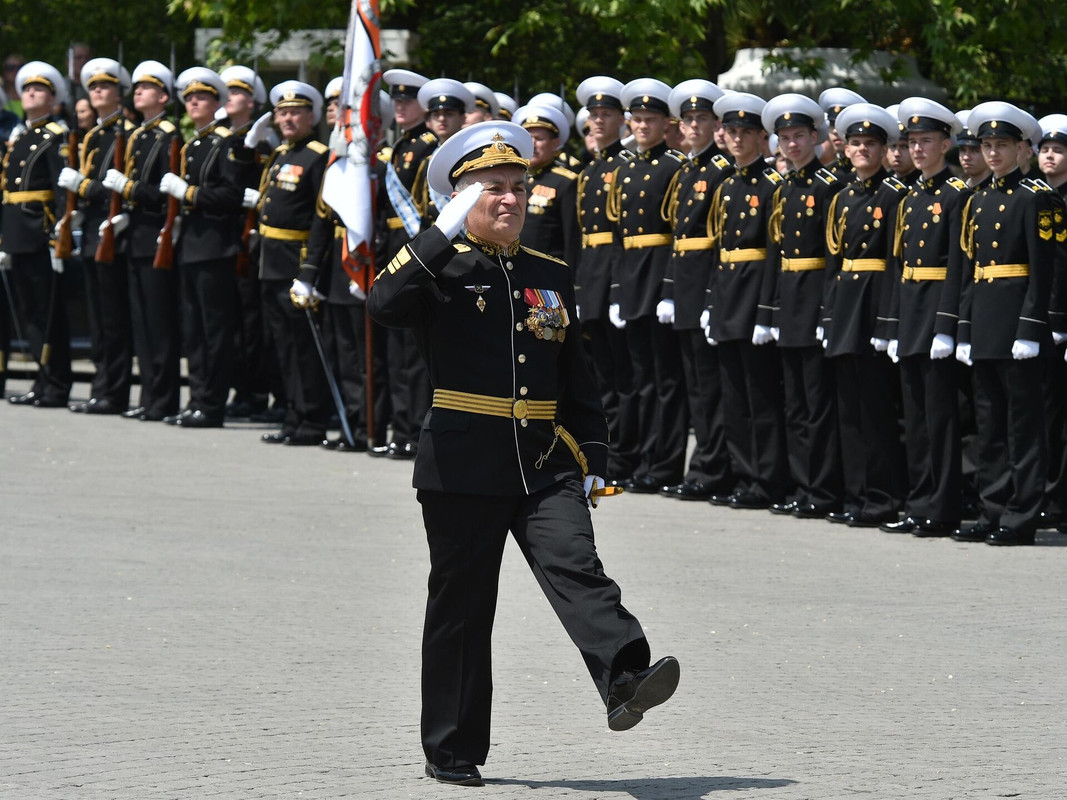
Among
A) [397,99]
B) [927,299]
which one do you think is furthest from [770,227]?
[397,99]

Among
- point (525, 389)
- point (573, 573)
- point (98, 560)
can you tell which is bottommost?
point (98, 560)

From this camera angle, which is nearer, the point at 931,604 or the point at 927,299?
the point at 931,604

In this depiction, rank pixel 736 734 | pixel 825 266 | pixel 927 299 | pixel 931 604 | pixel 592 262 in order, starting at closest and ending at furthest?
pixel 736 734 → pixel 931 604 → pixel 927 299 → pixel 825 266 → pixel 592 262

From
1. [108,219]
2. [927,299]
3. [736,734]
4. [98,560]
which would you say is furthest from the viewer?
[108,219]

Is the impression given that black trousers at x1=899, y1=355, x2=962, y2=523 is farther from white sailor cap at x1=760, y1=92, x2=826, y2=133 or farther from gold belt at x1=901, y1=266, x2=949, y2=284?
white sailor cap at x1=760, y1=92, x2=826, y2=133

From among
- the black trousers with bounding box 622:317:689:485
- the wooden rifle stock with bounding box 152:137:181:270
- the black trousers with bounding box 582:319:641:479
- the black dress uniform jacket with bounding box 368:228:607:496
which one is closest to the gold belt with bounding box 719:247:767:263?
the black trousers with bounding box 622:317:689:485

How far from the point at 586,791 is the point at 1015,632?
302cm

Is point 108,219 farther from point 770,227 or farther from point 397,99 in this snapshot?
point 770,227

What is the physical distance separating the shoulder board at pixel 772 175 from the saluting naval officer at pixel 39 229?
6.44 meters

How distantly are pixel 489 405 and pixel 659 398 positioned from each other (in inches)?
264

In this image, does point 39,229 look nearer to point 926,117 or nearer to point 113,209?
point 113,209

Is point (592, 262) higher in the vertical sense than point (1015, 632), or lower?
higher

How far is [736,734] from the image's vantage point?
669cm

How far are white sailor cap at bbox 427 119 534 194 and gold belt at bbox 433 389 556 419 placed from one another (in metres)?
0.63
